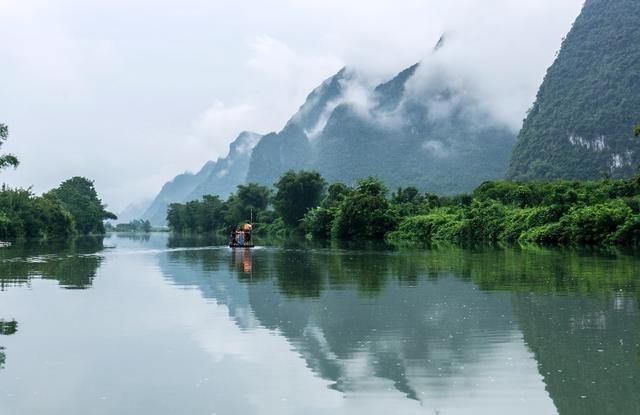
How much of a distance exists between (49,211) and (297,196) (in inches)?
1360

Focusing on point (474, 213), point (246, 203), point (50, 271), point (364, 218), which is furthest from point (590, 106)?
point (50, 271)

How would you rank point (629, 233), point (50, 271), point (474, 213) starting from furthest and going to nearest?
point (474, 213) < point (629, 233) < point (50, 271)

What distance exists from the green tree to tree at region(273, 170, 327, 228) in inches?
1067

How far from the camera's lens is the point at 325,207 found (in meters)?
94.2

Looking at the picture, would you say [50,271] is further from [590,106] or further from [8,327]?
[590,106]

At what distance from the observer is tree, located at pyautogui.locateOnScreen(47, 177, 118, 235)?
127m

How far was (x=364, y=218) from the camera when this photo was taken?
258 feet

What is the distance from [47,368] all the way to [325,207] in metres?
83.3

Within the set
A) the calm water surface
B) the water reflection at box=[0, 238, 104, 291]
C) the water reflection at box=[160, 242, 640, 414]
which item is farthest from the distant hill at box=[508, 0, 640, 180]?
the calm water surface

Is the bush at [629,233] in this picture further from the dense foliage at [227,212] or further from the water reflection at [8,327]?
the dense foliage at [227,212]

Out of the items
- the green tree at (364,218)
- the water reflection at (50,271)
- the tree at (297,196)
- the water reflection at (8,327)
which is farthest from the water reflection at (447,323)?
the tree at (297,196)

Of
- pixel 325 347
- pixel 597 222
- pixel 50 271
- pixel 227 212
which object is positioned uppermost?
pixel 227 212

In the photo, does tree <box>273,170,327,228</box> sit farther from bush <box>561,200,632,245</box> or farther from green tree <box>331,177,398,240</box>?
bush <box>561,200,632,245</box>

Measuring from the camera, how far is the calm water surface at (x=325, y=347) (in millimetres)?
9305
